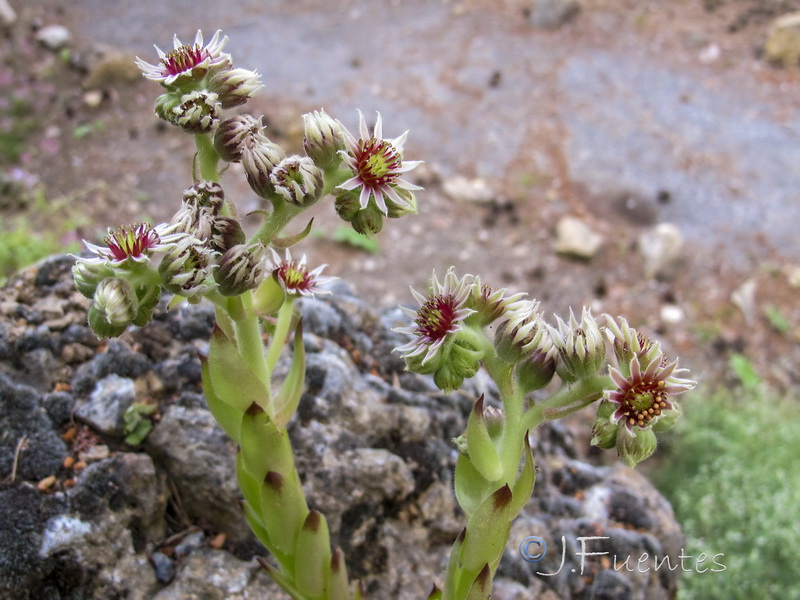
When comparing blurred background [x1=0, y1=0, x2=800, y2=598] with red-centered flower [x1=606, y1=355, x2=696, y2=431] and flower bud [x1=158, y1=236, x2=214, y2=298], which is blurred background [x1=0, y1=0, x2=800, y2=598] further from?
flower bud [x1=158, y1=236, x2=214, y2=298]

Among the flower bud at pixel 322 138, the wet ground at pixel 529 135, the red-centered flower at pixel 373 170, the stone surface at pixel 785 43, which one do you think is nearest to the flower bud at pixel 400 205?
the red-centered flower at pixel 373 170

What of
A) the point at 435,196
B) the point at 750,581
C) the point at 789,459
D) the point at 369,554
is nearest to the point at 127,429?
the point at 369,554

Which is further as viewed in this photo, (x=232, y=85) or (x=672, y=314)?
(x=672, y=314)

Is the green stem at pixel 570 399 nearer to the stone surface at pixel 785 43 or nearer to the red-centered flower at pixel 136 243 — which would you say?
the red-centered flower at pixel 136 243

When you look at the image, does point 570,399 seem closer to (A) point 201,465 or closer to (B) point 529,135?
(A) point 201,465

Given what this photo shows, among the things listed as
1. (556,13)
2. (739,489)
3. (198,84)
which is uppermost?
(556,13)

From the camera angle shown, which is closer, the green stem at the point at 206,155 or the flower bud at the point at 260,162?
the flower bud at the point at 260,162

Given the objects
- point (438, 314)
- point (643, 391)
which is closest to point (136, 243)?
point (438, 314)
